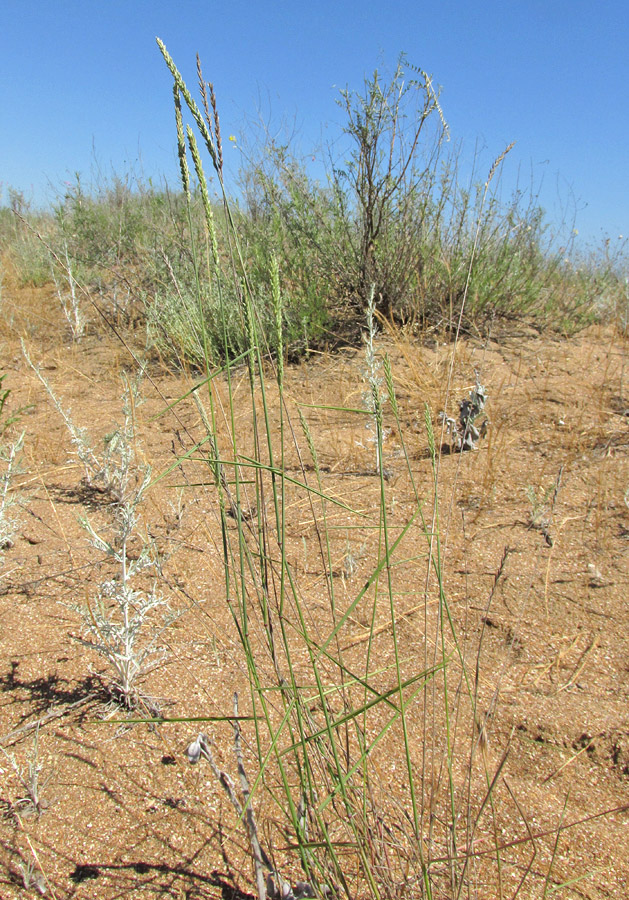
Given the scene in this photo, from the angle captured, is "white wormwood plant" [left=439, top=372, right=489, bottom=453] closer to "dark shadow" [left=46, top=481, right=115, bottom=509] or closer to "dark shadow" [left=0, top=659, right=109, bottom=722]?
"dark shadow" [left=46, top=481, right=115, bottom=509]

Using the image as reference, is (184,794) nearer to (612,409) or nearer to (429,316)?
(612,409)

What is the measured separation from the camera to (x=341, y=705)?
1.46 m

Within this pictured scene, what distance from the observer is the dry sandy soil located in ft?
3.76

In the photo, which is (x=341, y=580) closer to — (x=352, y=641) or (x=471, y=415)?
(x=352, y=641)

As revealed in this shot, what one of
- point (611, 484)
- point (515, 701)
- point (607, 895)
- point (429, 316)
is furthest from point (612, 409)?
point (607, 895)

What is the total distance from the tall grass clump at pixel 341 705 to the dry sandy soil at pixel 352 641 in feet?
0.14

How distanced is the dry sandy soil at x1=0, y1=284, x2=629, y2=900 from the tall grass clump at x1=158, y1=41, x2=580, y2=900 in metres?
0.04

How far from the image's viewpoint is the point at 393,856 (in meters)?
1.11

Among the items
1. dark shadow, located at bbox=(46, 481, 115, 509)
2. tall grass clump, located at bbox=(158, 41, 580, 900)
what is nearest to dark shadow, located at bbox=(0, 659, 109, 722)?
tall grass clump, located at bbox=(158, 41, 580, 900)

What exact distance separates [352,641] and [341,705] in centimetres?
32

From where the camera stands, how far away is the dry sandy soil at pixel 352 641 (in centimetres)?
115

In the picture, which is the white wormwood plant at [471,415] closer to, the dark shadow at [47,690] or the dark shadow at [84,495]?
the dark shadow at [84,495]

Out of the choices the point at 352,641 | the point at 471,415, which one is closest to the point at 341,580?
the point at 352,641

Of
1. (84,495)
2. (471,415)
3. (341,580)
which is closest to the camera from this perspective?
(341,580)
